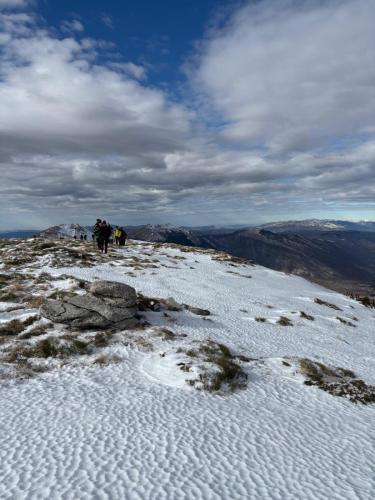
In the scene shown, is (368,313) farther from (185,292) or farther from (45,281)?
(45,281)

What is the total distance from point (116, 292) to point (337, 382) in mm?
13420

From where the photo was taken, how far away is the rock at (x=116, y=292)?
2164cm

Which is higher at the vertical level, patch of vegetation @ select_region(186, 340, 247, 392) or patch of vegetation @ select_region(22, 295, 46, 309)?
patch of vegetation @ select_region(22, 295, 46, 309)

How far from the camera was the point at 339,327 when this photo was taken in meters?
28.8

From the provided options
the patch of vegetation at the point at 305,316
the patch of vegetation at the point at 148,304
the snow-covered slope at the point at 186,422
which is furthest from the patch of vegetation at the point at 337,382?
the patch of vegetation at the point at 148,304

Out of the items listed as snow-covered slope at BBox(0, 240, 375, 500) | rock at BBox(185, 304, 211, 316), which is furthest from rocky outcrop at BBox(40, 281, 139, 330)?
rock at BBox(185, 304, 211, 316)

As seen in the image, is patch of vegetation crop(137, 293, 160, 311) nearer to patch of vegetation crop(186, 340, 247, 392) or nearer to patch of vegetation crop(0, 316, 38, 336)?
patch of vegetation crop(186, 340, 247, 392)

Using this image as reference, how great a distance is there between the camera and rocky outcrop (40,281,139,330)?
19672 millimetres

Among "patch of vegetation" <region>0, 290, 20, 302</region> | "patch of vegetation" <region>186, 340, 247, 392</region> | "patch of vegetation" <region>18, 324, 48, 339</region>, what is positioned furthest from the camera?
"patch of vegetation" <region>0, 290, 20, 302</region>

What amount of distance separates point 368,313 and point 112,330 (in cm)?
3082

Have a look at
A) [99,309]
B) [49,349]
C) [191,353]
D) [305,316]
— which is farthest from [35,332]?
[305,316]

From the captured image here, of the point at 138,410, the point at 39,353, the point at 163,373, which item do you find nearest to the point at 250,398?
the point at 163,373

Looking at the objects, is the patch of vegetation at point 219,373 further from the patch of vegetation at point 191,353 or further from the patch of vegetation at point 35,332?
the patch of vegetation at point 35,332

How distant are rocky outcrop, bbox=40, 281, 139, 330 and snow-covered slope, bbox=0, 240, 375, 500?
125 cm
